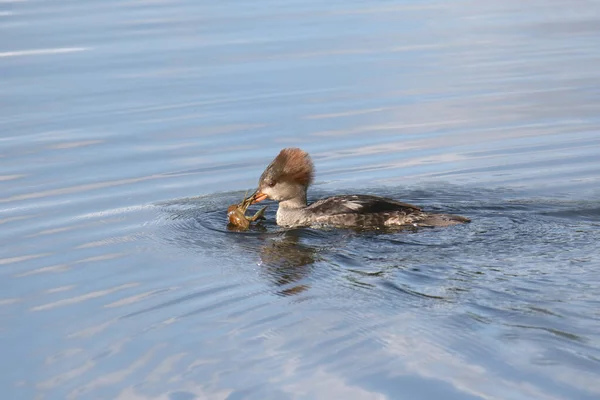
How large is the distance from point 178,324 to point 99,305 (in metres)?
0.85

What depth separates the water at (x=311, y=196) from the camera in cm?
693

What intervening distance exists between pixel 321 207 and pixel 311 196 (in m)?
1.00

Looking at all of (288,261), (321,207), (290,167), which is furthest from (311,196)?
(288,261)

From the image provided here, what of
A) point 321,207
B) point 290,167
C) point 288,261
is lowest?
point 288,261

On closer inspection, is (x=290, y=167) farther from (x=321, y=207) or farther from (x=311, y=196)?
(x=311, y=196)

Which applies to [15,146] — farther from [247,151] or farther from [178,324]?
[178,324]

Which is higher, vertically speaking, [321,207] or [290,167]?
[290,167]

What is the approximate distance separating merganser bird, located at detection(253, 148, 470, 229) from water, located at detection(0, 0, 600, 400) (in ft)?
0.66

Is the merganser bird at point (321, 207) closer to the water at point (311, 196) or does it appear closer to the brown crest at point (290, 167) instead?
the brown crest at point (290, 167)

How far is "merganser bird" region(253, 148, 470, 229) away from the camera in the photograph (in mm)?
10180

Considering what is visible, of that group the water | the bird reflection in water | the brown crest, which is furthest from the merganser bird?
the bird reflection in water

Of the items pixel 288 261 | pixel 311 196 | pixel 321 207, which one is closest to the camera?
pixel 288 261

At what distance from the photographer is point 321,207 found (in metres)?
10.6

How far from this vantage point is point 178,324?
303 inches
